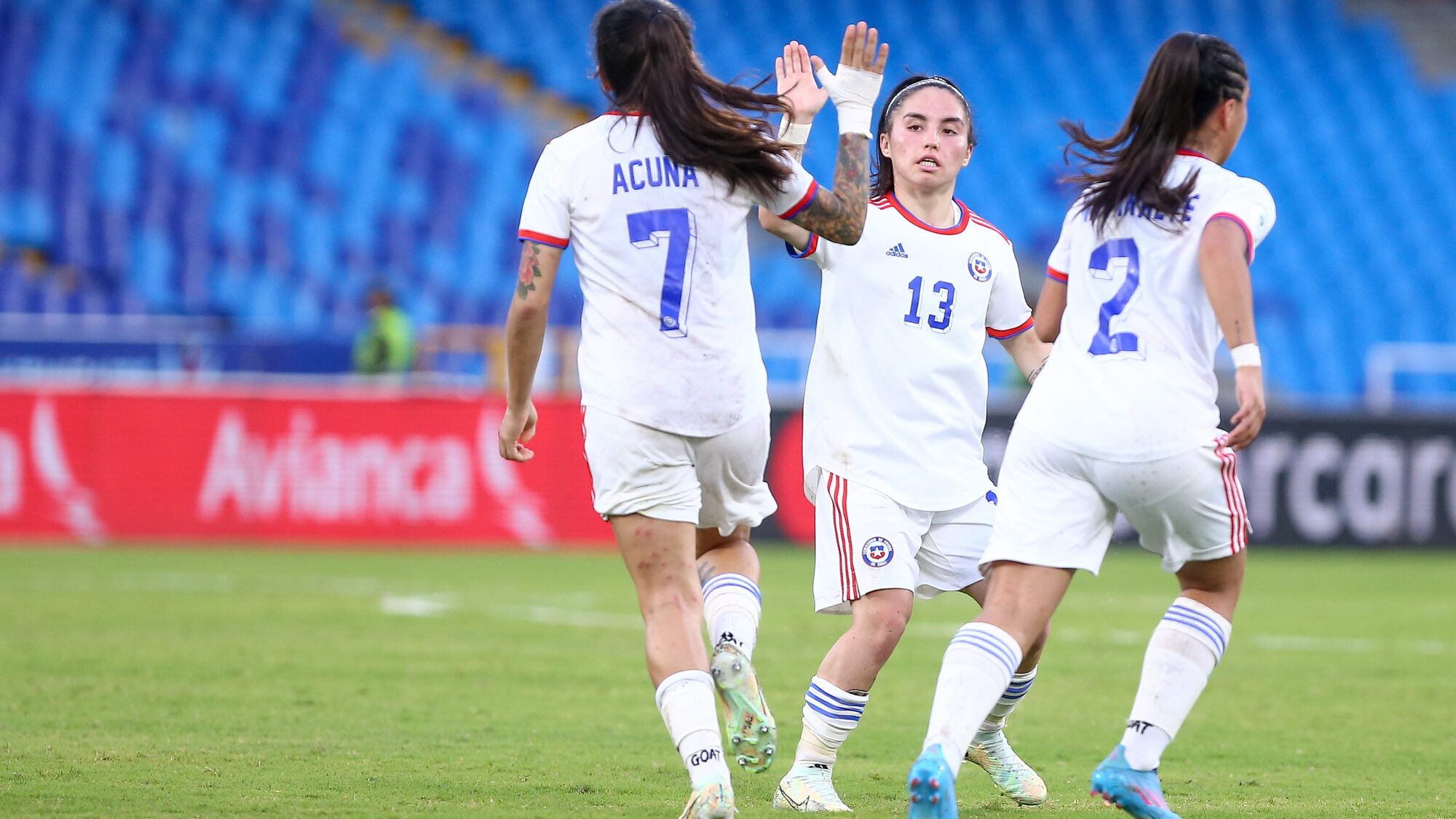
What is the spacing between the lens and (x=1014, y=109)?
932 inches

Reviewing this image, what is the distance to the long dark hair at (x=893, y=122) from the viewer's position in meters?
5.02

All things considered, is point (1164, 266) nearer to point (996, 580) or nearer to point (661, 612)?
point (996, 580)

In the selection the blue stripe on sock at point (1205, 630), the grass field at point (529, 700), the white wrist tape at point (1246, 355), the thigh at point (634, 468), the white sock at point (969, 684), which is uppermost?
the white wrist tape at point (1246, 355)

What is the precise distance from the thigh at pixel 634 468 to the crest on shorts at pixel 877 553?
0.70 metres

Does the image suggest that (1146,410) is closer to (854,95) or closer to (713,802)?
(854,95)

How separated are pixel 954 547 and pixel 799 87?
1420 millimetres

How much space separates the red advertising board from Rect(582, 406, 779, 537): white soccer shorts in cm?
1020

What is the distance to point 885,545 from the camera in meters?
4.68

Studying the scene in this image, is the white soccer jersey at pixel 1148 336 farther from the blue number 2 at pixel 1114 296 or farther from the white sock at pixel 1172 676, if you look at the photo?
the white sock at pixel 1172 676

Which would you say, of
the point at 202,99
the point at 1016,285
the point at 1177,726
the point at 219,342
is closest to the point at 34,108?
the point at 202,99

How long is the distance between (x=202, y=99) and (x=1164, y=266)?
59.5ft

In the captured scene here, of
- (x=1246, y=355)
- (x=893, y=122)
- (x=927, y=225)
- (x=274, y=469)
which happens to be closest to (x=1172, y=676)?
(x=1246, y=355)

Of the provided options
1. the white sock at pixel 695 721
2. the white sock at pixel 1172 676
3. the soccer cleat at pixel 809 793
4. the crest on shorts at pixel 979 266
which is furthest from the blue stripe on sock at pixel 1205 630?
the crest on shorts at pixel 979 266

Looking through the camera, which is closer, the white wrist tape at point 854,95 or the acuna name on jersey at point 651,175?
the acuna name on jersey at point 651,175
